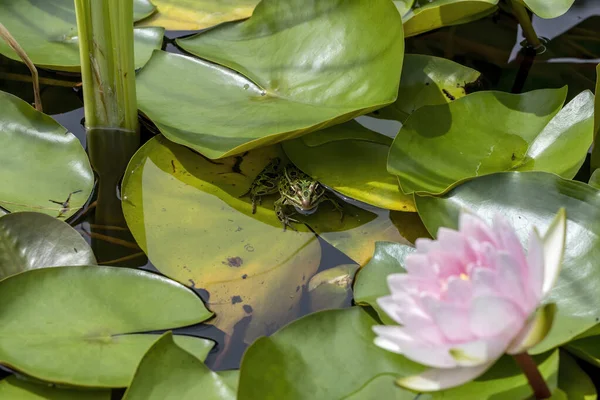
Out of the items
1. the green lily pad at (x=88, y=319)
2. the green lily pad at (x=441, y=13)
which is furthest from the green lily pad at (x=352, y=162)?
the green lily pad at (x=88, y=319)

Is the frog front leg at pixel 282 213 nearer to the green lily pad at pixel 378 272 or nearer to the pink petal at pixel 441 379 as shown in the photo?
the green lily pad at pixel 378 272

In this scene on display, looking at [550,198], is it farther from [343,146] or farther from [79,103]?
[79,103]

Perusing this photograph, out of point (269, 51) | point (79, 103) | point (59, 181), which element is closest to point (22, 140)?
point (59, 181)

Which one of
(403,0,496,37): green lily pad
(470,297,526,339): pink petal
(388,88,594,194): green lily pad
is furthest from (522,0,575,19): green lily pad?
(470,297,526,339): pink petal

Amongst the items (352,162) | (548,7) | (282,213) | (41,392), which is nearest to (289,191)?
(282,213)

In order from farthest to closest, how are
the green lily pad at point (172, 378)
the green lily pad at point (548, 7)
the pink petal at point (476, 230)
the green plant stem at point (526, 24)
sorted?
1. the green plant stem at point (526, 24)
2. the green lily pad at point (548, 7)
3. the green lily pad at point (172, 378)
4. the pink petal at point (476, 230)

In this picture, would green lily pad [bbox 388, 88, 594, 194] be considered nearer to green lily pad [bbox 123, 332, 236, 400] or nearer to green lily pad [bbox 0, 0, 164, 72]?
green lily pad [bbox 123, 332, 236, 400]

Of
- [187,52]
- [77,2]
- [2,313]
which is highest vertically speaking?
[77,2]
